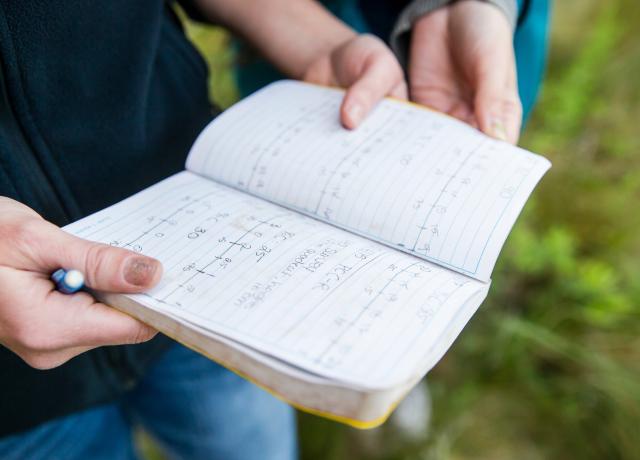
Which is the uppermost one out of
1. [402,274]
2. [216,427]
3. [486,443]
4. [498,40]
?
[498,40]

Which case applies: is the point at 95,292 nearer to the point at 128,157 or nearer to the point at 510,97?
the point at 128,157

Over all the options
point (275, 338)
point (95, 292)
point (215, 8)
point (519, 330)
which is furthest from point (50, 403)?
point (519, 330)

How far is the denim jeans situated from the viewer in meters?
0.75

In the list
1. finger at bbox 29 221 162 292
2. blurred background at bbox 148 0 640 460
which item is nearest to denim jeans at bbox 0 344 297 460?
blurred background at bbox 148 0 640 460

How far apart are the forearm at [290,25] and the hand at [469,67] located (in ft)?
0.38

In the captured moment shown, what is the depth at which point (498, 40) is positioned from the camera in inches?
27.4

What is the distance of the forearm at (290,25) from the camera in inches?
30.9

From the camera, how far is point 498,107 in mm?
645

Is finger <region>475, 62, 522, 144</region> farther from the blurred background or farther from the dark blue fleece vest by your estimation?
the blurred background

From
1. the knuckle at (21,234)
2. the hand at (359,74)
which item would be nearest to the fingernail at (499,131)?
the hand at (359,74)

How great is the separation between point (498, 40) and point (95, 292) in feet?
1.87

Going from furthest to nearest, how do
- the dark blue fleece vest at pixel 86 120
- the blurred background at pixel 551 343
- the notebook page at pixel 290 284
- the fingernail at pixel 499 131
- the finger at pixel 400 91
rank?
the blurred background at pixel 551 343 < the finger at pixel 400 91 < the fingernail at pixel 499 131 < the dark blue fleece vest at pixel 86 120 < the notebook page at pixel 290 284

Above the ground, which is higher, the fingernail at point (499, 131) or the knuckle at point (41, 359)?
the fingernail at point (499, 131)

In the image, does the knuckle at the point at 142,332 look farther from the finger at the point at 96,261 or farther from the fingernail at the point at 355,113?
the fingernail at the point at 355,113
